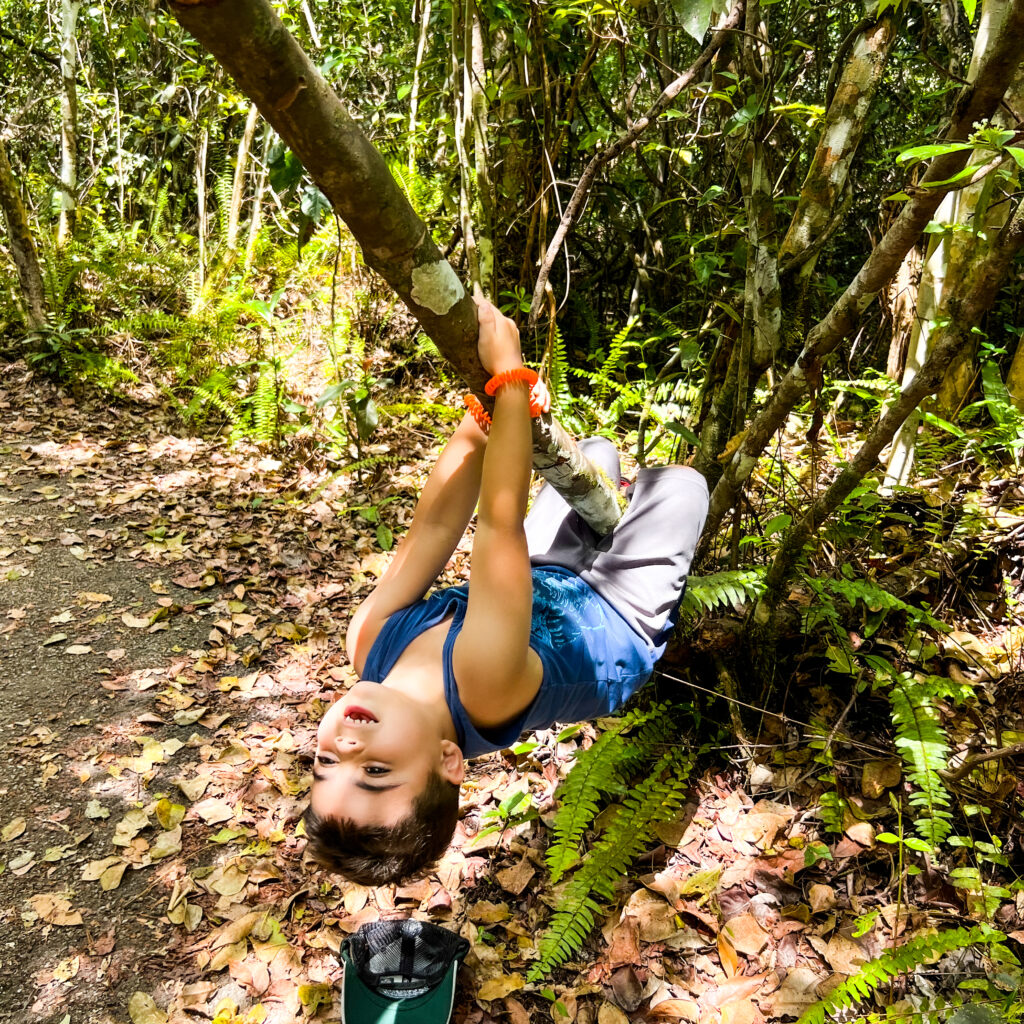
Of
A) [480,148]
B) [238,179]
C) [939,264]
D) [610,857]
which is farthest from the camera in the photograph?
[238,179]

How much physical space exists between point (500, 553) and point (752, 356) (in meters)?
1.49

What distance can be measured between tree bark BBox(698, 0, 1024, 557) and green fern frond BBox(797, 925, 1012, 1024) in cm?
156

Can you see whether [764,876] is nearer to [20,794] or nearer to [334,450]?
[20,794]

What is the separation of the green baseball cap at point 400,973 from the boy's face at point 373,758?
0.95m

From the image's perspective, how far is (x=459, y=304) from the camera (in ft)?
5.32

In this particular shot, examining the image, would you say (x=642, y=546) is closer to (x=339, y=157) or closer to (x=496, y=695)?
(x=496, y=695)

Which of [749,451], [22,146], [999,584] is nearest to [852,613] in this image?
[999,584]

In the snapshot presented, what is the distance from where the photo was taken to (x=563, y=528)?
8.93ft

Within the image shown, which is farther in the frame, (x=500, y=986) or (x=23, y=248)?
(x=23, y=248)

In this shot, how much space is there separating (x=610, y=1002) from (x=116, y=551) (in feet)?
13.4

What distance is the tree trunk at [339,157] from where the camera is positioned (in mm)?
1046

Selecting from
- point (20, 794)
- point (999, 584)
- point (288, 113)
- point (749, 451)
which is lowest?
point (20, 794)

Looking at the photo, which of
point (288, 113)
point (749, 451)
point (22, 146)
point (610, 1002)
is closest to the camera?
point (288, 113)

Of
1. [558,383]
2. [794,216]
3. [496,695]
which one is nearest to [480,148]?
[558,383]
